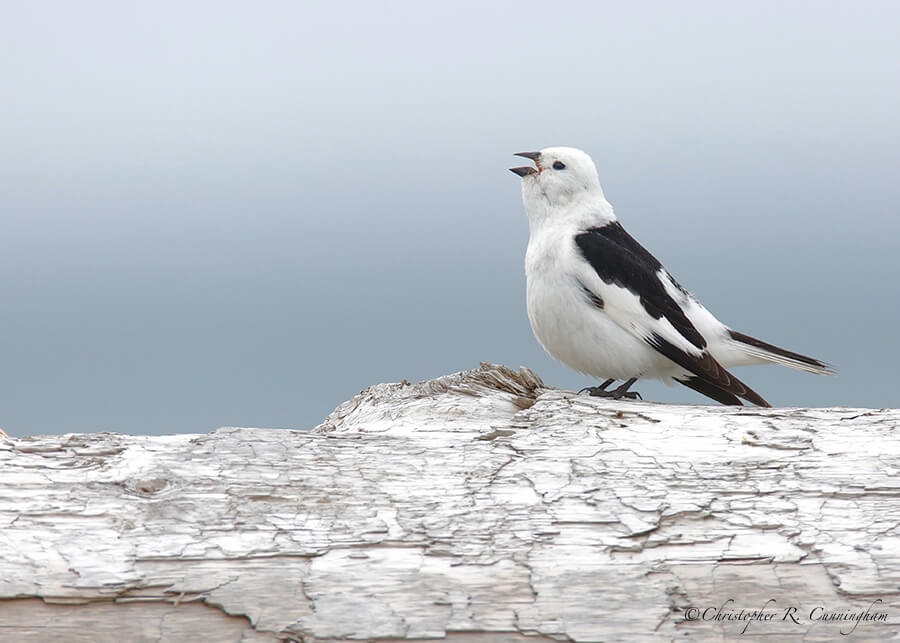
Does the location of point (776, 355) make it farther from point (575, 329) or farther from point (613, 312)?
point (575, 329)

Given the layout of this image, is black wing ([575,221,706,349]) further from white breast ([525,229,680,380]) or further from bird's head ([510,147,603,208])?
bird's head ([510,147,603,208])

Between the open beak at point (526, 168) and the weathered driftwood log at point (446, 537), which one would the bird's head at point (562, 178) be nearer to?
the open beak at point (526, 168)

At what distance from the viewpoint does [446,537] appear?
2.56 metres

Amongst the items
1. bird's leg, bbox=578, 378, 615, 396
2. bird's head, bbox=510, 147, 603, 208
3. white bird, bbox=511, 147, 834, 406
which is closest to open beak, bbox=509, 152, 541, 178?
bird's head, bbox=510, 147, 603, 208

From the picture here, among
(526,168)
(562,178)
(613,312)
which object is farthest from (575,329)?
(526,168)

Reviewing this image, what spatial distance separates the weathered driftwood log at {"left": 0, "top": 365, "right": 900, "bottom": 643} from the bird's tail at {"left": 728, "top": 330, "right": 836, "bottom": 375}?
145 cm

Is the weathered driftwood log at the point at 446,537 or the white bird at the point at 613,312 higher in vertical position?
the white bird at the point at 613,312

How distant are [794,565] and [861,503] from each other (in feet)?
1.10

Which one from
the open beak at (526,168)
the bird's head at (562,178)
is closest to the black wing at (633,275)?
the bird's head at (562,178)

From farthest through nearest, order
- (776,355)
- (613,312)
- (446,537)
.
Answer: (776,355) → (613,312) → (446,537)

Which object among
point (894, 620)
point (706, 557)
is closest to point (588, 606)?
point (706, 557)

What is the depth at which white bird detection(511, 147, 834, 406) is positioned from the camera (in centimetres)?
416

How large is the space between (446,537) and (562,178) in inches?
98.0

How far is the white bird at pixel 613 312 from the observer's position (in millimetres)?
4156
